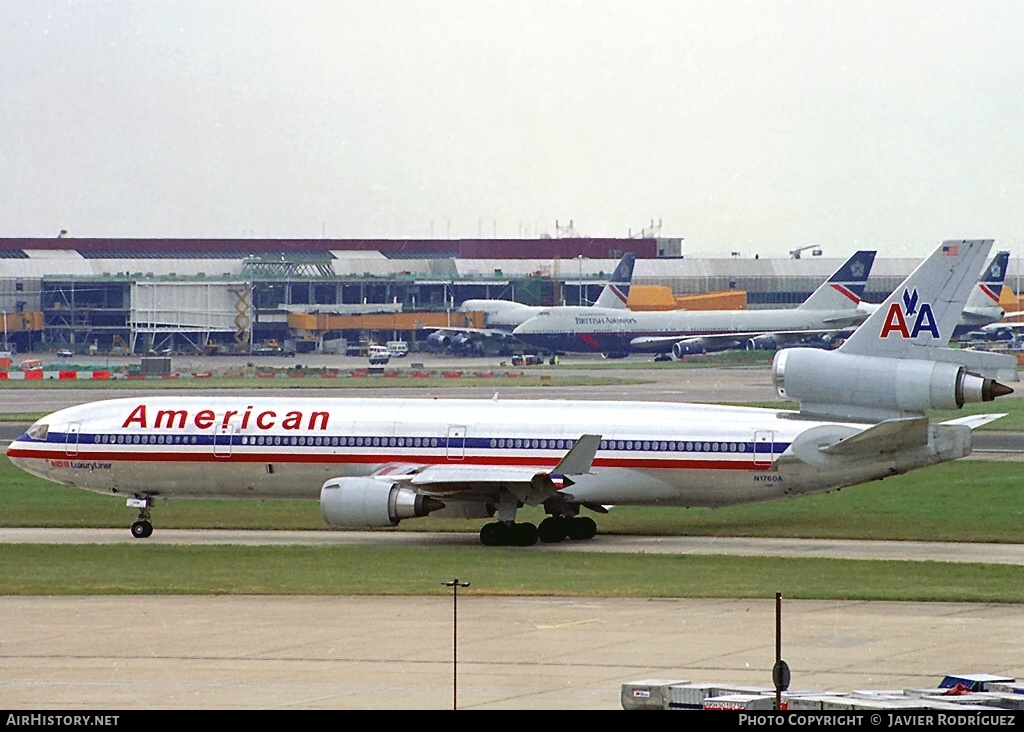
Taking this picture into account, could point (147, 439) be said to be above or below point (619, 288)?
below

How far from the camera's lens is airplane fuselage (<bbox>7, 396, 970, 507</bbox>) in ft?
157

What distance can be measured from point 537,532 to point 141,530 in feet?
38.3

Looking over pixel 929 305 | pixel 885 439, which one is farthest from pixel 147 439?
pixel 929 305

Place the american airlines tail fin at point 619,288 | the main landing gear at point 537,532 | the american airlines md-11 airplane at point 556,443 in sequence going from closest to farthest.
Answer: the american airlines md-11 airplane at point 556,443 → the main landing gear at point 537,532 → the american airlines tail fin at point 619,288

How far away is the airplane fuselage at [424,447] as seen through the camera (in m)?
47.8

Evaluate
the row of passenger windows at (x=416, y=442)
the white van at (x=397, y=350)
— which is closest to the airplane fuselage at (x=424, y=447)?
the row of passenger windows at (x=416, y=442)

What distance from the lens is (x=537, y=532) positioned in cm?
4844

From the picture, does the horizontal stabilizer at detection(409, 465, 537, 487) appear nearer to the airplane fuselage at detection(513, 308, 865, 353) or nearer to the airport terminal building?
the airplane fuselage at detection(513, 308, 865, 353)

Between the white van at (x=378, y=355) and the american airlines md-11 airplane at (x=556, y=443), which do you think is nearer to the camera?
the american airlines md-11 airplane at (x=556, y=443)

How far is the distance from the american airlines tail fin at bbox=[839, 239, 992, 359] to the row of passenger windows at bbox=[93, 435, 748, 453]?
507cm

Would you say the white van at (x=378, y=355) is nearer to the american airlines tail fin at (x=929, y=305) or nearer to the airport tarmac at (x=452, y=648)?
the american airlines tail fin at (x=929, y=305)

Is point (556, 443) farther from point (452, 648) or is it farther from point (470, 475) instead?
point (452, 648)
